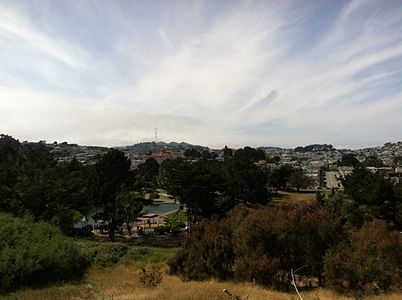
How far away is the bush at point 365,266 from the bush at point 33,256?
1178 centimetres

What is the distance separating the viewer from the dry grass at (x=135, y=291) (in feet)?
37.5

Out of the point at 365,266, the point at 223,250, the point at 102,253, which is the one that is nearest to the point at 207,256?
the point at 223,250

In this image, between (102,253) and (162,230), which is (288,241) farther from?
(162,230)

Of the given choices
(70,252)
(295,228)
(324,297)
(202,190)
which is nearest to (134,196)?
(202,190)

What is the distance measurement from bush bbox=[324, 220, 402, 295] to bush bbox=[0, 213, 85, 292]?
11783mm

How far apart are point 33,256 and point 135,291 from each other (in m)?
5.20

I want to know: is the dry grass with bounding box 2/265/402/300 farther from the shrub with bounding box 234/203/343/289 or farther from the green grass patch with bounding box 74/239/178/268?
the shrub with bounding box 234/203/343/289

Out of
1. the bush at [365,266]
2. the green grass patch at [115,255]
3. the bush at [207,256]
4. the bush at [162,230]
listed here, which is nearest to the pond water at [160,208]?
the bush at [162,230]

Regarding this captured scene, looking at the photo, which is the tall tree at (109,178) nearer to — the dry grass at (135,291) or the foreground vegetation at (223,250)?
the foreground vegetation at (223,250)

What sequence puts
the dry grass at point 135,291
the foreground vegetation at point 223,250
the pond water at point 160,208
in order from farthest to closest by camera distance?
1. the pond water at point 160,208
2. the foreground vegetation at point 223,250
3. the dry grass at point 135,291

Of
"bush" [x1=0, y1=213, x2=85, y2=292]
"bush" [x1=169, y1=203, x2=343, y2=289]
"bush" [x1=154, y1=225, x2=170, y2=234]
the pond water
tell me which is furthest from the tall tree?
the pond water

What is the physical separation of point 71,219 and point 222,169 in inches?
1201

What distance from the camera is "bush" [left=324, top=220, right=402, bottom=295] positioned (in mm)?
15102

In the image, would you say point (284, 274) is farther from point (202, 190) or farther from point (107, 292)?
point (202, 190)
